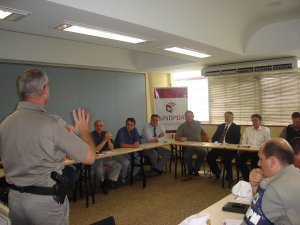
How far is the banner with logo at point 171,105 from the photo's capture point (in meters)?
7.37

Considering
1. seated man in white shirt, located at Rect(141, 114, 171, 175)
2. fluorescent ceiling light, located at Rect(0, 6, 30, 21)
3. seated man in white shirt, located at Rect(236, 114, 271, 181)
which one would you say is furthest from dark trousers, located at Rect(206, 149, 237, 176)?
fluorescent ceiling light, located at Rect(0, 6, 30, 21)

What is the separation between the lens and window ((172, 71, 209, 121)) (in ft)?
25.7

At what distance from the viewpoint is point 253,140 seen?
567 cm

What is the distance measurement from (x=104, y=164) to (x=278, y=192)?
165 inches

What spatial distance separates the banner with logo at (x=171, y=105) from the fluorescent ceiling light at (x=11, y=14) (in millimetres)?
4715

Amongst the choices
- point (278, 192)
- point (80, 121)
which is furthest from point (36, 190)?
point (278, 192)

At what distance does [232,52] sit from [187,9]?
1.78m

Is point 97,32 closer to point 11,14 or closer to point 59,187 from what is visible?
point 11,14

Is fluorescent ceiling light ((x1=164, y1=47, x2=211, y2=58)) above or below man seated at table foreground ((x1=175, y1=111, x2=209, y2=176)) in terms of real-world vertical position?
above

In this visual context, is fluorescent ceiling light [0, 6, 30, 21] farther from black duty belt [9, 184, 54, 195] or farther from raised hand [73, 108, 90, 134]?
black duty belt [9, 184, 54, 195]

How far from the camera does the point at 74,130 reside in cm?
185

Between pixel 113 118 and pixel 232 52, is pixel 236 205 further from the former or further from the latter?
pixel 113 118

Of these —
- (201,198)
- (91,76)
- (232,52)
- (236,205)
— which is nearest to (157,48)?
(232,52)

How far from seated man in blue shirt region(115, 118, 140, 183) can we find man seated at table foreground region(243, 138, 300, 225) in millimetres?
4096
